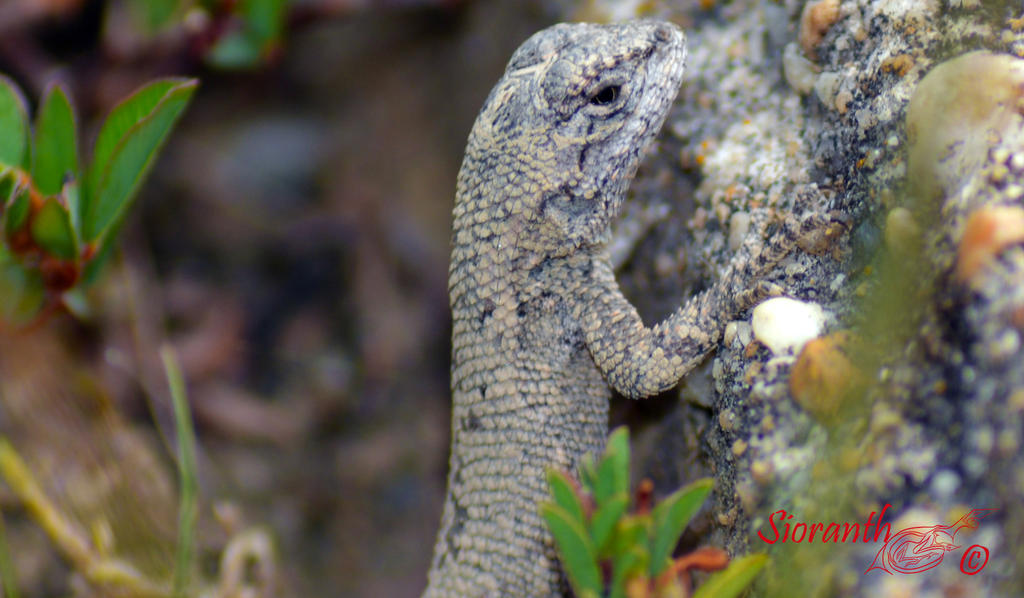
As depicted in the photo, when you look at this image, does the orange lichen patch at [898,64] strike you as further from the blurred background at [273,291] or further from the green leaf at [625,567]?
the blurred background at [273,291]

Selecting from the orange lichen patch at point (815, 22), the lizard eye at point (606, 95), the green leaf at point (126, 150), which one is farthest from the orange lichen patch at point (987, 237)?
the green leaf at point (126, 150)

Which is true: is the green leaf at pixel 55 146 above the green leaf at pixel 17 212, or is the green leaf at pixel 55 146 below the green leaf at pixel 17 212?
above

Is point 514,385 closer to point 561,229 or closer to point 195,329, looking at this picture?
point 561,229

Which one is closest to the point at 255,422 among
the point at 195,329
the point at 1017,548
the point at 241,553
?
the point at 195,329

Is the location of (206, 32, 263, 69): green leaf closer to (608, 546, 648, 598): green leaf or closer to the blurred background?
the blurred background

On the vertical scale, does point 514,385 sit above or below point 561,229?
below

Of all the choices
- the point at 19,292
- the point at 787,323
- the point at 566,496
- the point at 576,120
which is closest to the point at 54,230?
the point at 19,292

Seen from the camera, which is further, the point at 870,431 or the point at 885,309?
the point at 870,431
